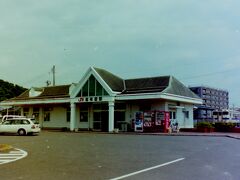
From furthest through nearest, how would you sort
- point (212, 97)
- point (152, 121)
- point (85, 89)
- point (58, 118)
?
point (212, 97), point (58, 118), point (85, 89), point (152, 121)

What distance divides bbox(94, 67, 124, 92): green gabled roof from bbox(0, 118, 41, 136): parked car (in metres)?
9.90

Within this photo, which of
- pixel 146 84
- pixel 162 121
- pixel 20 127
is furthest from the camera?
pixel 146 84

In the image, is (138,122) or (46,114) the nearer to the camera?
(138,122)

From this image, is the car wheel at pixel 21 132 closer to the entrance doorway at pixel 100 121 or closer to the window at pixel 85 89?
the window at pixel 85 89

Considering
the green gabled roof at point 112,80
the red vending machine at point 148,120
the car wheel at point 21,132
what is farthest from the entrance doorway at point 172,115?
the car wheel at point 21,132

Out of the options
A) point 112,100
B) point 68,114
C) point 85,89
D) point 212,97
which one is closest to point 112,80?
point 85,89

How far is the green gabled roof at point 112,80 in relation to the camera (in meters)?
38.1

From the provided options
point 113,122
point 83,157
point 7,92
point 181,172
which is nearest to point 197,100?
point 113,122

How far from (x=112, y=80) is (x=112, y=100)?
13.1ft

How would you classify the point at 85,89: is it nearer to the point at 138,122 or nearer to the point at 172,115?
the point at 138,122

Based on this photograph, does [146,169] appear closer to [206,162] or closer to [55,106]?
[206,162]

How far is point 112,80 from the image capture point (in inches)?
1569

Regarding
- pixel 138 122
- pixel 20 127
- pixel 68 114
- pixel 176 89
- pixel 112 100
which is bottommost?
pixel 20 127

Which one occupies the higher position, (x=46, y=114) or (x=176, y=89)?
(x=176, y=89)
